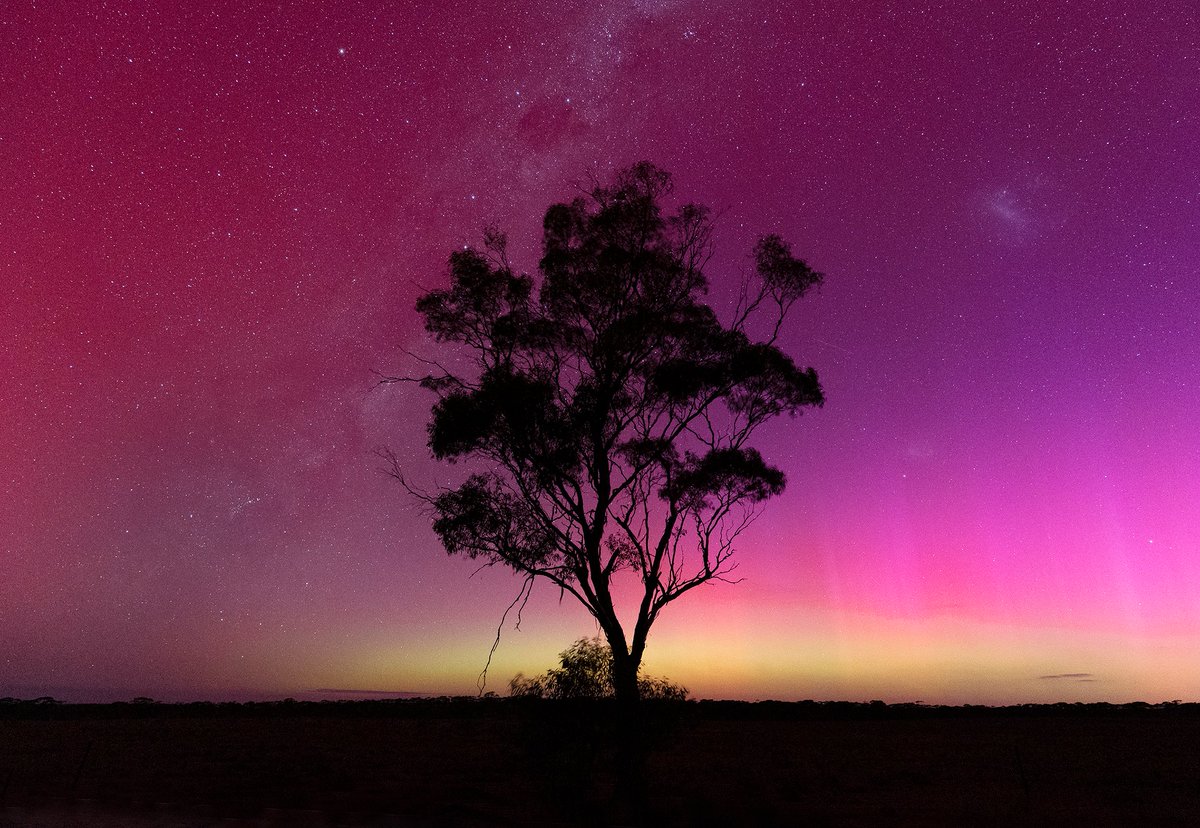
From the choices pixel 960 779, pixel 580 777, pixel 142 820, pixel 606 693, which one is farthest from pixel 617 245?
pixel 960 779

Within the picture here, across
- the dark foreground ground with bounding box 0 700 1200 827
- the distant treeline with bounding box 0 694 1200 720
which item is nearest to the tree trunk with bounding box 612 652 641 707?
the dark foreground ground with bounding box 0 700 1200 827

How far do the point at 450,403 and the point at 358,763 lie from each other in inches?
882

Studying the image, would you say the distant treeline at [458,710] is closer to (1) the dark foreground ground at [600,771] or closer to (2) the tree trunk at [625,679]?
(1) the dark foreground ground at [600,771]

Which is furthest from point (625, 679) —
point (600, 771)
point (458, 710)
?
point (458, 710)

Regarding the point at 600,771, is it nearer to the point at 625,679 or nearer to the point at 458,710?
the point at 625,679

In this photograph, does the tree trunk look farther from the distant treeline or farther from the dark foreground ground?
the distant treeline

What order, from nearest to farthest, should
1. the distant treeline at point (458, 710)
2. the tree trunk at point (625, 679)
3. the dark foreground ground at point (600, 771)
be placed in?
the dark foreground ground at point (600, 771) → the tree trunk at point (625, 679) → the distant treeline at point (458, 710)

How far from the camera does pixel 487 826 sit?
551 inches

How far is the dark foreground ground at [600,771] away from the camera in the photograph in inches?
745

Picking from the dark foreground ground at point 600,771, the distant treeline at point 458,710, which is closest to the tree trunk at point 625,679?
the dark foreground ground at point 600,771

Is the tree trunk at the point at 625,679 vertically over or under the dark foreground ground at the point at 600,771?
over

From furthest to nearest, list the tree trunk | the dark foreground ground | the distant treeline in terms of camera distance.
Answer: the distant treeline < the tree trunk < the dark foreground ground

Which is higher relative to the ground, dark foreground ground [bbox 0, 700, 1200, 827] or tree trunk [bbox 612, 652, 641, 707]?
tree trunk [bbox 612, 652, 641, 707]

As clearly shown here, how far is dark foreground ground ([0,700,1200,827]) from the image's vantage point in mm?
18922
